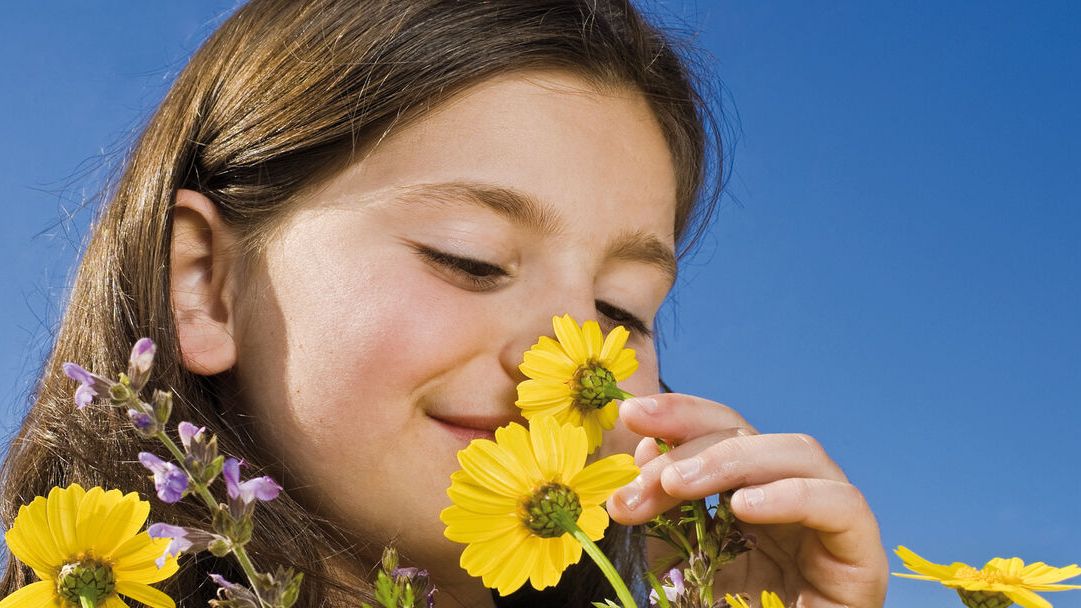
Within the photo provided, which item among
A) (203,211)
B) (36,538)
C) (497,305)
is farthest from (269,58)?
(36,538)

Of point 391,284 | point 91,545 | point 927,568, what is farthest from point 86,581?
point 927,568

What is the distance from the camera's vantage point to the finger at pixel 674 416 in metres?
1.22

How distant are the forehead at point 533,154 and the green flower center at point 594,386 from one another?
1.30ft

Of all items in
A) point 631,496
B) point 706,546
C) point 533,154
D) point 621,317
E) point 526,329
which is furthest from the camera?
point 621,317

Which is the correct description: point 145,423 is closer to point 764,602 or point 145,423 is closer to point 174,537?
point 174,537

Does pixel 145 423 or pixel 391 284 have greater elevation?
pixel 391 284

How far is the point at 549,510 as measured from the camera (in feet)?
2.52

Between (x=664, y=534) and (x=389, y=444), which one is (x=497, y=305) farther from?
(x=664, y=534)

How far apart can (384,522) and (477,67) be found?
782mm

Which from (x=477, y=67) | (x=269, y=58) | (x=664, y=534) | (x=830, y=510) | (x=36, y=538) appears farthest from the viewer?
(x=269, y=58)

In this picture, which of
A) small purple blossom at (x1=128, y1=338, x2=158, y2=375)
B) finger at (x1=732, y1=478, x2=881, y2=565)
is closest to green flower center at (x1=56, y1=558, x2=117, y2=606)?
small purple blossom at (x1=128, y1=338, x2=158, y2=375)

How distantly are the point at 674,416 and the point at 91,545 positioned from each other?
715 mm

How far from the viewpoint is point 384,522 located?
149cm

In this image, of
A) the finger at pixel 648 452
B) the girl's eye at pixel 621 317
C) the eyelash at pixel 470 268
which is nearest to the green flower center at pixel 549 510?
the finger at pixel 648 452
